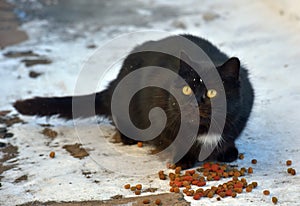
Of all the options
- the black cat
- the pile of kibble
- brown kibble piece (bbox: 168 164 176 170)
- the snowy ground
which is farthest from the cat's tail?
the pile of kibble

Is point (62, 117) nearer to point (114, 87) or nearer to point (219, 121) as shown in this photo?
point (114, 87)

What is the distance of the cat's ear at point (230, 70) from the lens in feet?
11.3

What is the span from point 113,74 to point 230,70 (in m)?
1.96

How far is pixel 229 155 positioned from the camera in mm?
3717

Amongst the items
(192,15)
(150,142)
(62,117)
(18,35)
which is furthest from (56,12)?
(150,142)

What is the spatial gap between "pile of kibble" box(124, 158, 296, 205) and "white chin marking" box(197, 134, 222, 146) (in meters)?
0.16

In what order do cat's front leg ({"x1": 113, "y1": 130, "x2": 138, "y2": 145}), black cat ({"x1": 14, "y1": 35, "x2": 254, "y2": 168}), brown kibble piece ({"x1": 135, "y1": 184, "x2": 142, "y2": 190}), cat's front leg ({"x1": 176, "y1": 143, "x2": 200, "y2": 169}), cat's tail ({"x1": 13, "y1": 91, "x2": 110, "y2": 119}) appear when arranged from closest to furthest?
1. brown kibble piece ({"x1": 135, "y1": 184, "x2": 142, "y2": 190})
2. black cat ({"x1": 14, "y1": 35, "x2": 254, "y2": 168})
3. cat's front leg ({"x1": 176, "y1": 143, "x2": 200, "y2": 169})
4. cat's front leg ({"x1": 113, "y1": 130, "x2": 138, "y2": 145})
5. cat's tail ({"x1": 13, "y1": 91, "x2": 110, "y2": 119})

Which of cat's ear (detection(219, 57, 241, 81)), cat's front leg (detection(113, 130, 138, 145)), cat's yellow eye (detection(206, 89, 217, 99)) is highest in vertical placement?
cat's ear (detection(219, 57, 241, 81))

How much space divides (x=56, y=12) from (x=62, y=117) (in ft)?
11.4

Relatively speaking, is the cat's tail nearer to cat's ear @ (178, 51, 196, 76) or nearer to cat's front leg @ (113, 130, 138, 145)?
cat's front leg @ (113, 130, 138, 145)

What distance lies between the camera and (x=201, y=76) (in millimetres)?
3467

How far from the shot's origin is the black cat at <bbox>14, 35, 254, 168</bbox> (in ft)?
11.4

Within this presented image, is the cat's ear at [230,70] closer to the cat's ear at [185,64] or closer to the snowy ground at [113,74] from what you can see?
the cat's ear at [185,64]

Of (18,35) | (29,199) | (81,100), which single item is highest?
(18,35)
